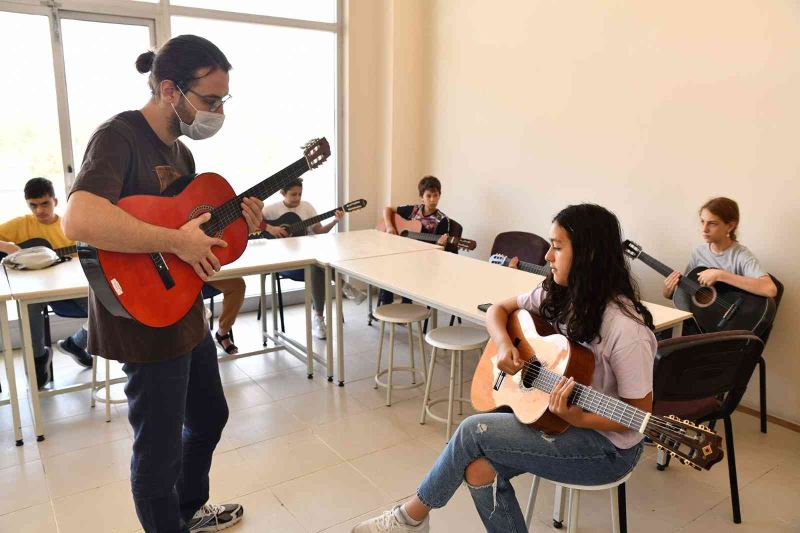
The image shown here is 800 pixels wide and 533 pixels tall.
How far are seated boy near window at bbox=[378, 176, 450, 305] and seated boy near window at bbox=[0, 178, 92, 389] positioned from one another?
200cm

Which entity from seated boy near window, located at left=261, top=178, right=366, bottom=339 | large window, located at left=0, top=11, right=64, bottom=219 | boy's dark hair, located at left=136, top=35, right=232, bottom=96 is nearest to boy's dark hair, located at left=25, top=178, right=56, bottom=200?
large window, located at left=0, top=11, right=64, bottom=219

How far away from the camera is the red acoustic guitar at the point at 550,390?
1.38 meters

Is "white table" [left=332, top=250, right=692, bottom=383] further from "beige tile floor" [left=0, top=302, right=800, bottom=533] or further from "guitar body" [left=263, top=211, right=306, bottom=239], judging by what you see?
"guitar body" [left=263, top=211, right=306, bottom=239]

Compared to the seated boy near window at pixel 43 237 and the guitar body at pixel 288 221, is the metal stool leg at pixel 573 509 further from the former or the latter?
the guitar body at pixel 288 221

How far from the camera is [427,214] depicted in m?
4.36

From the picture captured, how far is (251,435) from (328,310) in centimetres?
82

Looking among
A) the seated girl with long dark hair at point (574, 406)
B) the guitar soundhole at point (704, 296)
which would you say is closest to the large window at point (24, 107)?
the seated girl with long dark hair at point (574, 406)

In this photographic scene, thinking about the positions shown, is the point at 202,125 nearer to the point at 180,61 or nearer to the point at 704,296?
the point at 180,61

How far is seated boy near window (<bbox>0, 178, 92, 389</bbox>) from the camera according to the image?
321 cm

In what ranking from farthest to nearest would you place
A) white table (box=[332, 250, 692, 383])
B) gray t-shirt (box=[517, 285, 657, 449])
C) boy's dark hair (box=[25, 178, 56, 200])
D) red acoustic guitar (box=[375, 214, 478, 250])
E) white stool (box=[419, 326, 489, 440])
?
red acoustic guitar (box=[375, 214, 478, 250]) → boy's dark hair (box=[25, 178, 56, 200]) → white stool (box=[419, 326, 489, 440]) → white table (box=[332, 250, 692, 383]) → gray t-shirt (box=[517, 285, 657, 449])

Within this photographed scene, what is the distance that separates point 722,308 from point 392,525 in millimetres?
1973

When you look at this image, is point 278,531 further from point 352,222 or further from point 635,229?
point 352,222

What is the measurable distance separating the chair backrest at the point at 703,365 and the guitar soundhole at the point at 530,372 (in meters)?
0.39

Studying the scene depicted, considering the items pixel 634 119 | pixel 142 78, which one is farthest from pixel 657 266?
pixel 142 78
